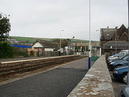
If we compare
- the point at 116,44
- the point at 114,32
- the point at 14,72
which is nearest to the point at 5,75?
the point at 14,72

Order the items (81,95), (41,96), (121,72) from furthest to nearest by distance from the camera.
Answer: (121,72) → (41,96) → (81,95)

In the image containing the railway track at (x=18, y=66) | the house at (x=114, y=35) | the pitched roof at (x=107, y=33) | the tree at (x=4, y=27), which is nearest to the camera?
Result: the railway track at (x=18, y=66)

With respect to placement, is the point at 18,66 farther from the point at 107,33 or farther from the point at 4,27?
the point at 107,33

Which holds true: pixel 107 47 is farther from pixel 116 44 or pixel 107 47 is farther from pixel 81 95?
pixel 81 95

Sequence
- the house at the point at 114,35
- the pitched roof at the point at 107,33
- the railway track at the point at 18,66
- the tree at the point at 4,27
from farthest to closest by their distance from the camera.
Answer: the pitched roof at the point at 107,33 → the house at the point at 114,35 → the tree at the point at 4,27 → the railway track at the point at 18,66

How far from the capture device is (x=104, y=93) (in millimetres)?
5516

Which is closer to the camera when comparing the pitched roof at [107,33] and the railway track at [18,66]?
the railway track at [18,66]

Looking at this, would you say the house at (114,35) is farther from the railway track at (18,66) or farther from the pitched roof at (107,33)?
the railway track at (18,66)

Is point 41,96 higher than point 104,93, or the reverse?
point 104,93

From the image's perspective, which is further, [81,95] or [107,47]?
[107,47]

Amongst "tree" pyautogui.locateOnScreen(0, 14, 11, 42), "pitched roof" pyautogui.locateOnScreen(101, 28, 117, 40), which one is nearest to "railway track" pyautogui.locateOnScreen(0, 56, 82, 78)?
"tree" pyautogui.locateOnScreen(0, 14, 11, 42)

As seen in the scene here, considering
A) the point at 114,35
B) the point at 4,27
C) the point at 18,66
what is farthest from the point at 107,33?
the point at 18,66

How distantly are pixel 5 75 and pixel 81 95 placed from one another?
10475mm

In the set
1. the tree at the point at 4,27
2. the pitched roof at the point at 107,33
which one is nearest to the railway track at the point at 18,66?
the tree at the point at 4,27
